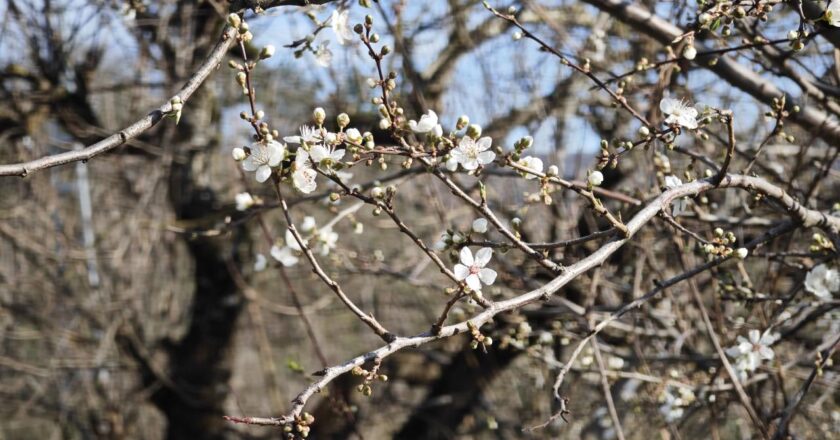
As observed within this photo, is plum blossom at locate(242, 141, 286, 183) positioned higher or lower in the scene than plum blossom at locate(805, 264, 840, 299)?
higher

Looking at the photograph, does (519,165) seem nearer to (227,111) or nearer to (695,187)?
(695,187)

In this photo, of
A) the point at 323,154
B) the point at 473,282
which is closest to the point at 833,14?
the point at 473,282

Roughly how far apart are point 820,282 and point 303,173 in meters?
1.41

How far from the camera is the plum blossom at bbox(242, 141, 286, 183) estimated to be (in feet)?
4.45

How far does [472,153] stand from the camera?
1.44 metres

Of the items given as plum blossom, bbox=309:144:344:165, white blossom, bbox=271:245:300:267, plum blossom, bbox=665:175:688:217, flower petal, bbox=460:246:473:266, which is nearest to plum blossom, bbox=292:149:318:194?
plum blossom, bbox=309:144:344:165

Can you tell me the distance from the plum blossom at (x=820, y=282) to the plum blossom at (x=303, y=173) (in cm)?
132

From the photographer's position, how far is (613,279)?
11.4 ft

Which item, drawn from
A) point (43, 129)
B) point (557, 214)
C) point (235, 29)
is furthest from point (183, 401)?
point (235, 29)

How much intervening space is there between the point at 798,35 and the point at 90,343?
15.7ft

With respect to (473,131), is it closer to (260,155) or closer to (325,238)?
(260,155)

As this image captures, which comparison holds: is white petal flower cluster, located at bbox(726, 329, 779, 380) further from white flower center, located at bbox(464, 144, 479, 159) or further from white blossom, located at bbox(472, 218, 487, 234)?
white flower center, located at bbox(464, 144, 479, 159)

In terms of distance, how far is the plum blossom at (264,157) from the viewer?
1.36 meters

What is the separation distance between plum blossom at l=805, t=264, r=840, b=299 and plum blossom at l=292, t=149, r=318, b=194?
4.34 feet
